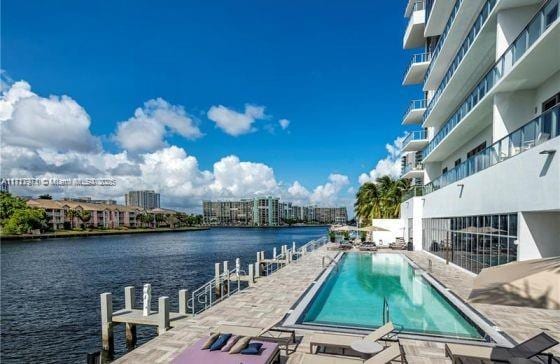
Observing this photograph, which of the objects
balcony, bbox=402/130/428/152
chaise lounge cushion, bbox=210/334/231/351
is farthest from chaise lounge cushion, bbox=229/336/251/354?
balcony, bbox=402/130/428/152

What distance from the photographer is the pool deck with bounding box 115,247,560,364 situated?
726 cm

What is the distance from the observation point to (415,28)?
1184 inches

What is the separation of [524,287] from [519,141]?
28.8 ft

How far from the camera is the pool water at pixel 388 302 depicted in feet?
30.7

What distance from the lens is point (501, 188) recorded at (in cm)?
1246

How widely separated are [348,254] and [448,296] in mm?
14078

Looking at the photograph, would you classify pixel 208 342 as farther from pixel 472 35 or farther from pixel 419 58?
pixel 419 58

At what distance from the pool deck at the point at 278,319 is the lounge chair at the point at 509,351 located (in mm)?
438

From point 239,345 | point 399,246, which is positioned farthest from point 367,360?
point 399,246

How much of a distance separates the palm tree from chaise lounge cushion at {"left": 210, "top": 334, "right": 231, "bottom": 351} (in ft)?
133

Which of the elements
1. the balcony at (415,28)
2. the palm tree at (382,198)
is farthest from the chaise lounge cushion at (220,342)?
the palm tree at (382,198)

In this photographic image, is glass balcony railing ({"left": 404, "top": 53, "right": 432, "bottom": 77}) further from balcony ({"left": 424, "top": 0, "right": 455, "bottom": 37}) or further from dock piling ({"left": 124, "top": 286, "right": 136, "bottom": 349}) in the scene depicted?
dock piling ({"left": 124, "top": 286, "right": 136, "bottom": 349})

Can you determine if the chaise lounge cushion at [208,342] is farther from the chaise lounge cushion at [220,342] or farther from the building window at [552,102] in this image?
the building window at [552,102]

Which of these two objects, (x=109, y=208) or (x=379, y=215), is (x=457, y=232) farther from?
(x=109, y=208)
